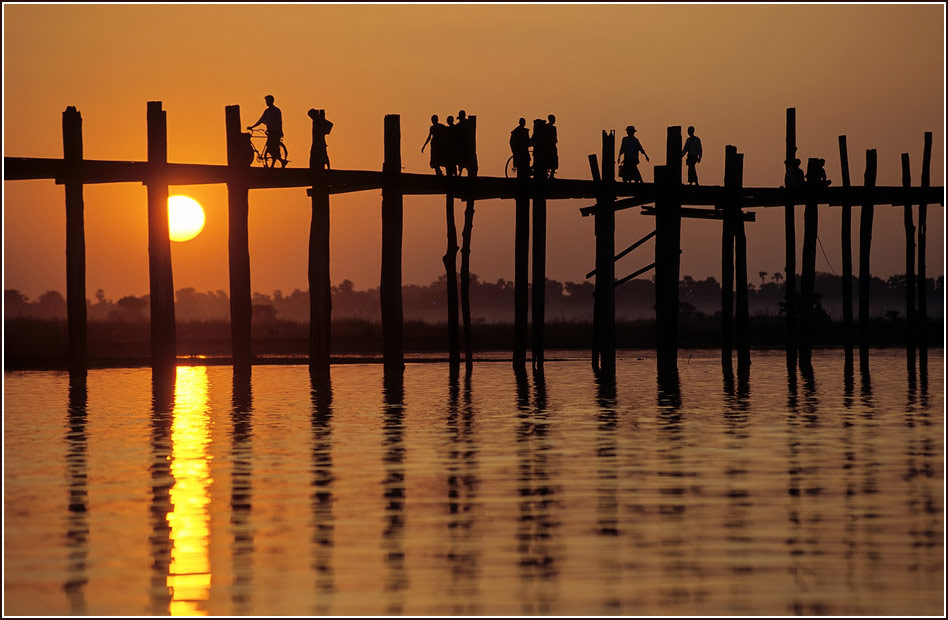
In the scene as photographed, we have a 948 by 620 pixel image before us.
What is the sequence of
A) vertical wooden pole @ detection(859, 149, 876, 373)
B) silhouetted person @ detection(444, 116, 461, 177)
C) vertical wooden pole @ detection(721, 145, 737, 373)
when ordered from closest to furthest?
silhouetted person @ detection(444, 116, 461, 177)
vertical wooden pole @ detection(721, 145, 737, 373)
vertical wooden pole @ detection(859, 149, 876, 373)

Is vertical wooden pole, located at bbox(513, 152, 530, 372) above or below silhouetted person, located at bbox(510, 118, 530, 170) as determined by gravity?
below

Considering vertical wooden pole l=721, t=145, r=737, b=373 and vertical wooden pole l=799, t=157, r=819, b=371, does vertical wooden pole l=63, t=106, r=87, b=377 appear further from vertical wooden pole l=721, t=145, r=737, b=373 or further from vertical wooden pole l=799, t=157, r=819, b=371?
vertical wooden pole l=799, t=157, r=819, b=371

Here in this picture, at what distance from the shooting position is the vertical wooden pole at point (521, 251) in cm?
2445

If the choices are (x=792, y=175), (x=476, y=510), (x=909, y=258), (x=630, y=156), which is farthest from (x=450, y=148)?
(x=476, y=510)

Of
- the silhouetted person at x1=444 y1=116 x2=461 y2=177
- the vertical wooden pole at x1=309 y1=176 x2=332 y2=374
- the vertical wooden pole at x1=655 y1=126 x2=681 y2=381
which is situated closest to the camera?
the vertical wooden pole at x1=309 y1=176 x2=332 y2=374

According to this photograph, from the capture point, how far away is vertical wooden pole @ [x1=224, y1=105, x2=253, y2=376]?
73.0ft

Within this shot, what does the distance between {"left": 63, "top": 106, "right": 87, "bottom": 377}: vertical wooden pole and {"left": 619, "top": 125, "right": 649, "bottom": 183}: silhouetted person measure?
875 cm

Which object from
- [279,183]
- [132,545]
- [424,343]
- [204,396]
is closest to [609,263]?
[279,183]

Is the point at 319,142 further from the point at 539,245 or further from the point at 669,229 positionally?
the point at 669,229

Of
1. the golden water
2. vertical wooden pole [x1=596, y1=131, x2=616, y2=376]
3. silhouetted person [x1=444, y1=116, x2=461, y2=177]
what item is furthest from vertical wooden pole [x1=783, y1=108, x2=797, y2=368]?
the golden water

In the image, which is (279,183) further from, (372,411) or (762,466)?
(762,466)

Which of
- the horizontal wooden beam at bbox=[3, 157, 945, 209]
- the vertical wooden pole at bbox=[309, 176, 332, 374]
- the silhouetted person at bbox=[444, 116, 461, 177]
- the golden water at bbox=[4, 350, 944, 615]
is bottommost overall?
the golden water at bbox=[4, 350, 944, 615]

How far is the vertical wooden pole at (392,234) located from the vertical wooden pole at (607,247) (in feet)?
12.4

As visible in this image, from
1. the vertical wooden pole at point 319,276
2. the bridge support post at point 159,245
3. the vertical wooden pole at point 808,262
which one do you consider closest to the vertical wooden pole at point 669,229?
the vertical wooden pole at point 808,262
